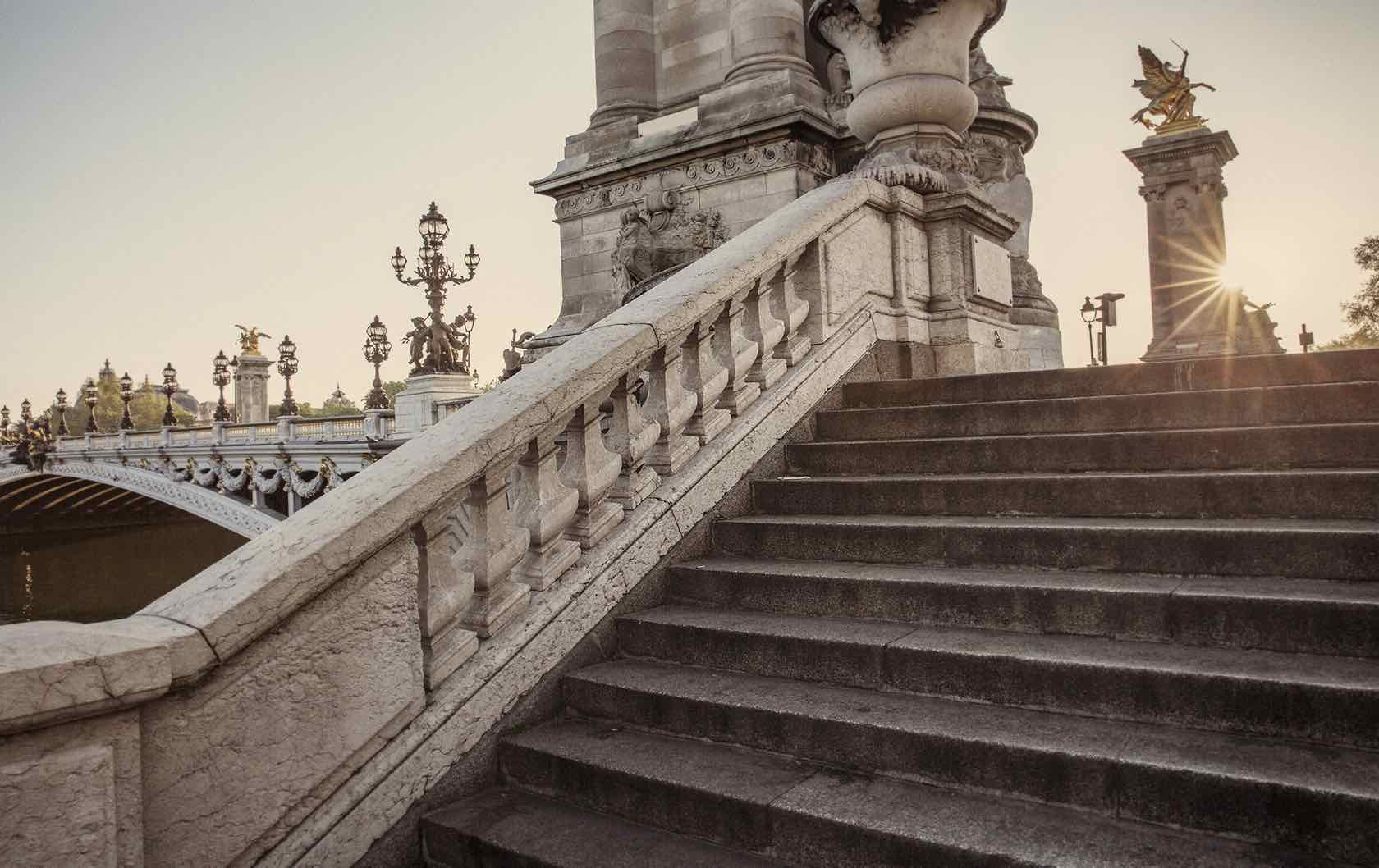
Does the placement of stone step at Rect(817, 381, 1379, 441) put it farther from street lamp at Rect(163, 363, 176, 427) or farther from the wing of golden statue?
street lamp at Rect(163, 363, 176, 427)

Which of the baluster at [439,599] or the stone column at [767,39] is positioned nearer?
the baluster at [439,599]

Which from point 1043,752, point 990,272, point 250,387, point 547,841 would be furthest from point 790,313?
point 250,387

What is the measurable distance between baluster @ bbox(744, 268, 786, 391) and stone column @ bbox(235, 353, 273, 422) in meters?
57.8

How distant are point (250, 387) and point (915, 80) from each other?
193 ft

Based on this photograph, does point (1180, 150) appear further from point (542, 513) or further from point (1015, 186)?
point (542, 513)

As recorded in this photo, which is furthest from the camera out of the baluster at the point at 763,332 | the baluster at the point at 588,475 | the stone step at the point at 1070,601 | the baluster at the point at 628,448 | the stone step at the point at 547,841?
the baluster at the point at 763,332

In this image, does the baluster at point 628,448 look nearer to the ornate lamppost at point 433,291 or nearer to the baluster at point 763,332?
the baluster at point 763,332

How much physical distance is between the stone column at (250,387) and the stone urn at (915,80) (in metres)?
56.8

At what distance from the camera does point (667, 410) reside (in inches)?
166

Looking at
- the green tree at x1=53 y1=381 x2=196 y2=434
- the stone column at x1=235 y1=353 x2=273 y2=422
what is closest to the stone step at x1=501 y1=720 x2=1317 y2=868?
the stone column at x1=235 y1=353 x2=273 y2=422

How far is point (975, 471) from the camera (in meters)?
4.46

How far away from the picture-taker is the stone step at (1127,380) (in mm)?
4430

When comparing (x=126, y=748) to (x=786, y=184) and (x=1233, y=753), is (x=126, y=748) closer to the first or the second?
(x=1233, y=753)

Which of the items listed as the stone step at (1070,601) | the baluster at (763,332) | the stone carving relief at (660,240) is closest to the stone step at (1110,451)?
the baluster at (763,332)
